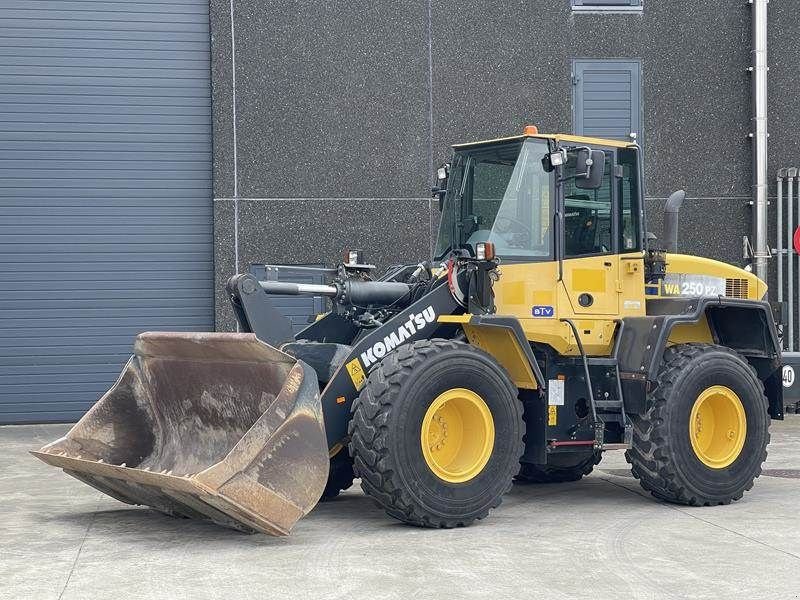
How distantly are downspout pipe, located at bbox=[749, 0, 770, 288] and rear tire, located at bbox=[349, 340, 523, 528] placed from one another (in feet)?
30.2

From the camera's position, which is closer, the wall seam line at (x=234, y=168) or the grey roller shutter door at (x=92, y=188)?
the grey roller shutter door at (x=92, y=188)

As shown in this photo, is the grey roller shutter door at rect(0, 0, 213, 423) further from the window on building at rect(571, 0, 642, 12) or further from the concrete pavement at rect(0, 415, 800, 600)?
the concrete pavement at rect(0, 415, 800, 600)

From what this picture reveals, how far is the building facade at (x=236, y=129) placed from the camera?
639 inches

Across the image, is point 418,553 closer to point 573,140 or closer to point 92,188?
point 573,140

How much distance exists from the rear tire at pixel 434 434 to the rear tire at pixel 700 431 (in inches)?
52.3

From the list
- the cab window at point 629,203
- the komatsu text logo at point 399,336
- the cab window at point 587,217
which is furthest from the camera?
the cab window at point 629,203

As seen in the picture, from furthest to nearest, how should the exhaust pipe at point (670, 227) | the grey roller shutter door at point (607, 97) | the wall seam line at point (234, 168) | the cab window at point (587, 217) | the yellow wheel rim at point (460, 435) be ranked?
the grey roller shutter door at point (607, 97)
the wall seam line at point (234, 168)
the exhaust pipe at point (670, 227)
the cab window at point (587, 217)
the yellow wheel rim at point (460, 435)

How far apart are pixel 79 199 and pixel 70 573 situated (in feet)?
32.0

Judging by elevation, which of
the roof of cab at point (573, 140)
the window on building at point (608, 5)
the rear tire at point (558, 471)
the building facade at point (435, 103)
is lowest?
the rear tire at point (558, 471)

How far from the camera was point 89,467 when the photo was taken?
8641 millimetres

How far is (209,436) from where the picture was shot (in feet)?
29.5

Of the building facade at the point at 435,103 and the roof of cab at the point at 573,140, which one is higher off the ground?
the building facade at the point at 435,103

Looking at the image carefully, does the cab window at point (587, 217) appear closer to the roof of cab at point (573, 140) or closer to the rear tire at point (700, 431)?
the roof of cab at point (573, 140)

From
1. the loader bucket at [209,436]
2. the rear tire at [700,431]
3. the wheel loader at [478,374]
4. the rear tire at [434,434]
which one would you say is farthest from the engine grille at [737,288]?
the loader bucket at [209,436]
